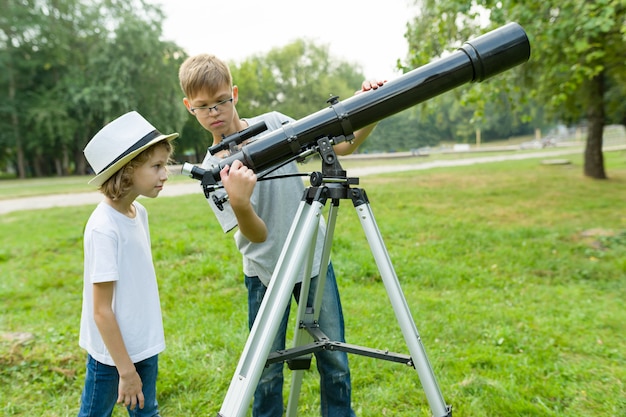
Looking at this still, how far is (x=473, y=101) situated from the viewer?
6.56 meters

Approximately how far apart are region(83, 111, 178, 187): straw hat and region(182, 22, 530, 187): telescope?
0.31 m

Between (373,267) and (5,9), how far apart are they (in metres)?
33.6

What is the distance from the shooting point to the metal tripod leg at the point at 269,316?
58.7 inches

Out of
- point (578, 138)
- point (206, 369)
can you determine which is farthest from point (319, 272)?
point (578, 138)

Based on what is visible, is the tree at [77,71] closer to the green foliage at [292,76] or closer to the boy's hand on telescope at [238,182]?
the green foliage at [292,76]

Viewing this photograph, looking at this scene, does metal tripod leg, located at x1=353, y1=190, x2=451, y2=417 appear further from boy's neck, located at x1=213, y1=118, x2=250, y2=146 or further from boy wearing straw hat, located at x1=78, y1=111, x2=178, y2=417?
boy wearing straw hat, located at x1=78, y1=111, x2=178, y2=417

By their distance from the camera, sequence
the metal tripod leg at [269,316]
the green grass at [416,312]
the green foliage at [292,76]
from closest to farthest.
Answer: the metal tripod leg at [269,316], the green grass at [416,312], the green foliage at [292,76]

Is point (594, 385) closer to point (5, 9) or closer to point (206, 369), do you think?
point (206, 369)

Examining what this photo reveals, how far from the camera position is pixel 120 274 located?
75.8 inches

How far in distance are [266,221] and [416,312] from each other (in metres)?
2.57

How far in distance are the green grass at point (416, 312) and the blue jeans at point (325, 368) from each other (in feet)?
1.96

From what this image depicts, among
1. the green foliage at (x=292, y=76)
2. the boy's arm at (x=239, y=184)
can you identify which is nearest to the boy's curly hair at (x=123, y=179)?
the boy's arm at (x=239, y=184)

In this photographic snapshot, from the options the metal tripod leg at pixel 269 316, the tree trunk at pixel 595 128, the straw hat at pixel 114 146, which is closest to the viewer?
the metal tripod leg at pixel 269 316

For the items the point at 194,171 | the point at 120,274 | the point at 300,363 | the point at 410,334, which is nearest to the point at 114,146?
the point at 194,171
